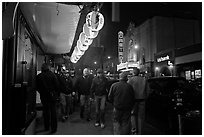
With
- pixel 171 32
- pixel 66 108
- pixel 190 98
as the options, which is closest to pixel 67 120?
pixel 66 108

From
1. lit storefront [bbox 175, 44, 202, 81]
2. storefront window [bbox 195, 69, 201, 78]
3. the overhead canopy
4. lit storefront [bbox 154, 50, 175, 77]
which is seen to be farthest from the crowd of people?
lit storefront [bbox 154, 50, 175, 77]

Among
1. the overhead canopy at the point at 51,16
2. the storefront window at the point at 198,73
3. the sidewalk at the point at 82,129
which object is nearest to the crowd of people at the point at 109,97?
the sidewalk at the point at 82,129

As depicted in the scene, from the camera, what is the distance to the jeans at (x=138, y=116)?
4.43 metres

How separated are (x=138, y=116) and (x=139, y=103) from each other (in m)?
0.34

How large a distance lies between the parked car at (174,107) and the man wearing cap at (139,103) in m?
0.61

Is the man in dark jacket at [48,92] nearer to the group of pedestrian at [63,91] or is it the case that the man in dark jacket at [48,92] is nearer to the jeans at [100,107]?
the group of pedestrian at [63,91]

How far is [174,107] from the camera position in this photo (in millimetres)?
4543

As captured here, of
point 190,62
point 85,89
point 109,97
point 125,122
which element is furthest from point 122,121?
point 190,62

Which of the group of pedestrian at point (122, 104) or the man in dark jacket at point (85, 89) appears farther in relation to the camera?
the man in dark jacket at point (85, 89)

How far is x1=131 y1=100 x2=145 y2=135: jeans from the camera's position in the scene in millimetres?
4434

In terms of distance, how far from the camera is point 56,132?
4699 mm

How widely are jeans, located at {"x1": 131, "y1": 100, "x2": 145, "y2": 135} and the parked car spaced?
0.68 meters

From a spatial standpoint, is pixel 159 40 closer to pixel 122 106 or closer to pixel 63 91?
pixel 63 91

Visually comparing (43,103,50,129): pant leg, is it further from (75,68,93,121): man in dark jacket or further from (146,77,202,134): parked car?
(146,77,202,134): parked car
